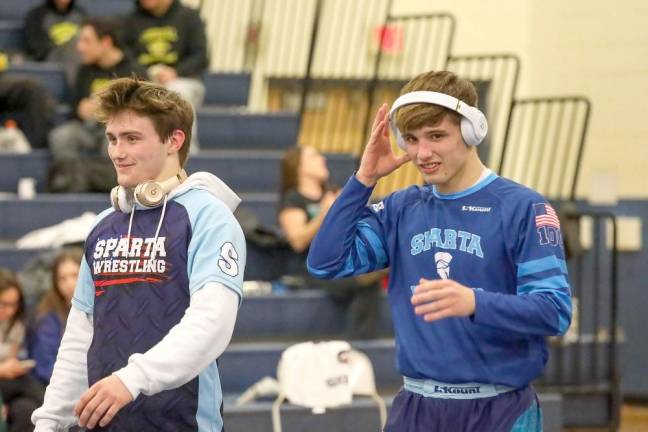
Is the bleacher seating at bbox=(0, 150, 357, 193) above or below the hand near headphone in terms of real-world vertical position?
above

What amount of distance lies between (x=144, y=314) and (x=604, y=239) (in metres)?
6.82

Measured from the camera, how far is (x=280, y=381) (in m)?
6.31

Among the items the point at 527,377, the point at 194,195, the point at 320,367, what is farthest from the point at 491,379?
the point at 320,367

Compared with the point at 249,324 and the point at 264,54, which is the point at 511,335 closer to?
the point at 249,324

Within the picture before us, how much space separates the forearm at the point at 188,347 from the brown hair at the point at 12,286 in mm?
3348

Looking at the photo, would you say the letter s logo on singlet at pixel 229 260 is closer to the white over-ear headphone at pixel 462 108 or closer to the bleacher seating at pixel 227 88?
the white over-ear headphone at pixel 462 108

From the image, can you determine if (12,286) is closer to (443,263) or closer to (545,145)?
(443,263)

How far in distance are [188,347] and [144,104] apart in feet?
1.91

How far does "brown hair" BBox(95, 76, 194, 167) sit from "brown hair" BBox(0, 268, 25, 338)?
3.16 m

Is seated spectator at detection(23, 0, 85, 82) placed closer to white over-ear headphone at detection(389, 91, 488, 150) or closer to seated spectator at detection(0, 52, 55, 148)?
seated spectator at detection(0, 52, 55, 148)

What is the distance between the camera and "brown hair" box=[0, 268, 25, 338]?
6168mm

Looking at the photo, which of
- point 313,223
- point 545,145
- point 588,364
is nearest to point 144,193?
point 313,223

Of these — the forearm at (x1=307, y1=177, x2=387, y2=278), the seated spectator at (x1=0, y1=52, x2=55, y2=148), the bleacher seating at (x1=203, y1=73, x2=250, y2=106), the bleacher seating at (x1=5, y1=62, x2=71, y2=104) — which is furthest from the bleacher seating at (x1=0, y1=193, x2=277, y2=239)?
the forearm at (x1=307, y1=177, x2=387, y2=278)

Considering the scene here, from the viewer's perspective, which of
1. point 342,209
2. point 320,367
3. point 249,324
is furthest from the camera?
point 249,324
